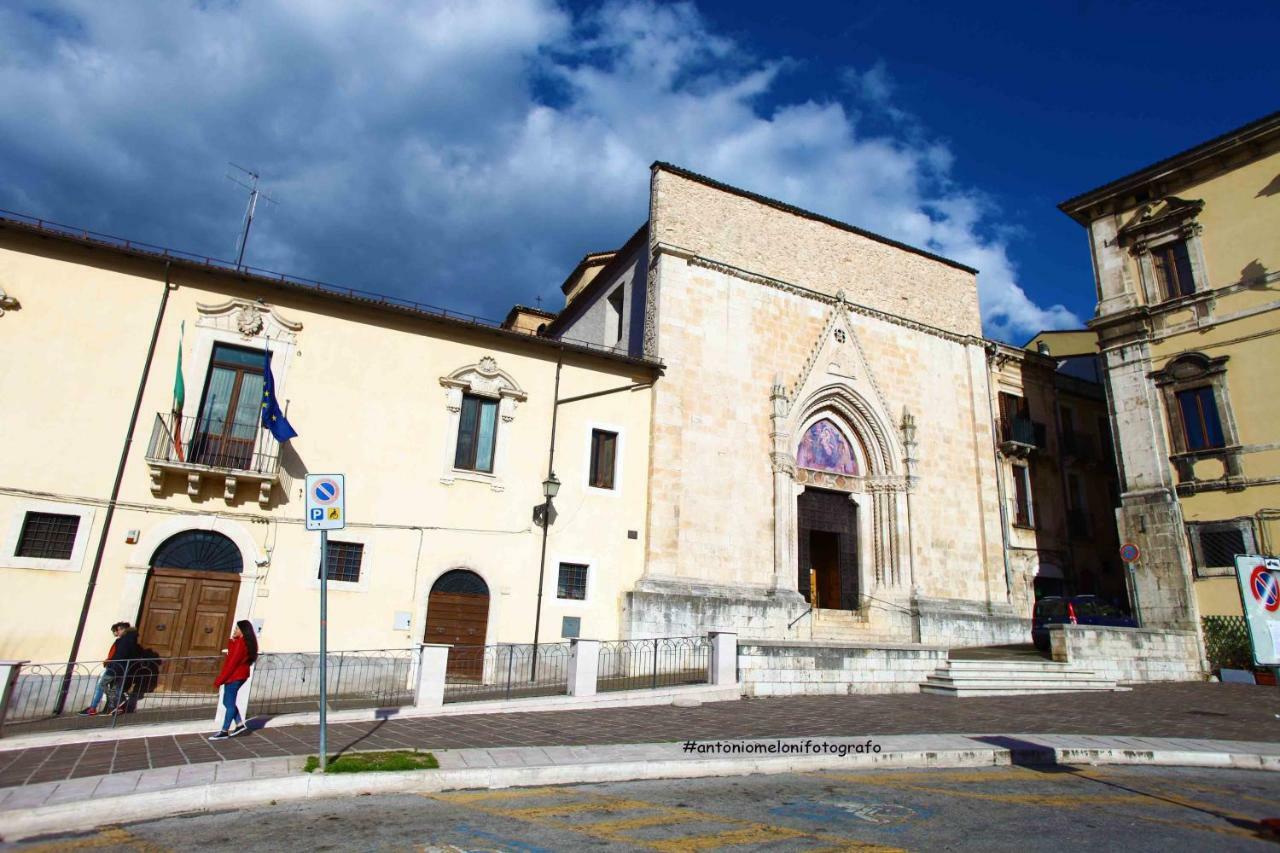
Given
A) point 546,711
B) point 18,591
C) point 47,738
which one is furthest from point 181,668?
point 546,711

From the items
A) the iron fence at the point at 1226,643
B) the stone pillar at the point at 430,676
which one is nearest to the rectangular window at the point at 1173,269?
the iron fence at the point at 1226,643

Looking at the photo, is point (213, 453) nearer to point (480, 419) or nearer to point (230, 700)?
point (480, 419)

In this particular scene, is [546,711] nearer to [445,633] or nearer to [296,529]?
[445,633]

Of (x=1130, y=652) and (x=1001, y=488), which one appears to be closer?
(x=1130, y=652)

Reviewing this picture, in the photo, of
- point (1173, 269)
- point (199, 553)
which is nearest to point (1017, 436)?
point (1173, 269)

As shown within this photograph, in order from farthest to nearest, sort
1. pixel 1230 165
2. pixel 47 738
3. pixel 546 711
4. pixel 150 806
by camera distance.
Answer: pixel 1230 165, pixel 546 711, pixel 47 738, pixel 150 806

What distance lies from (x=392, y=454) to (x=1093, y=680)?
17.1m

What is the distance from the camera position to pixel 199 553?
14445 mm

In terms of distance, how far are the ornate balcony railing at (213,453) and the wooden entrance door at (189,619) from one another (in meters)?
1.68

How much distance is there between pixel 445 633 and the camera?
1600 centimetres

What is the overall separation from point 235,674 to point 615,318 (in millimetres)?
17691

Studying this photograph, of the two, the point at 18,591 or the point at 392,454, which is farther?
the point at 392,454

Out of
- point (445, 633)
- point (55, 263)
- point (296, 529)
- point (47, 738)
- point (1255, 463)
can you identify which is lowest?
point (47, 738)

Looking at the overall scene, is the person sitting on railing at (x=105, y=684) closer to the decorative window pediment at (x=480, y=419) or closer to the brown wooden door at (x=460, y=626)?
the brown wooden door at (x=460, y=626)
